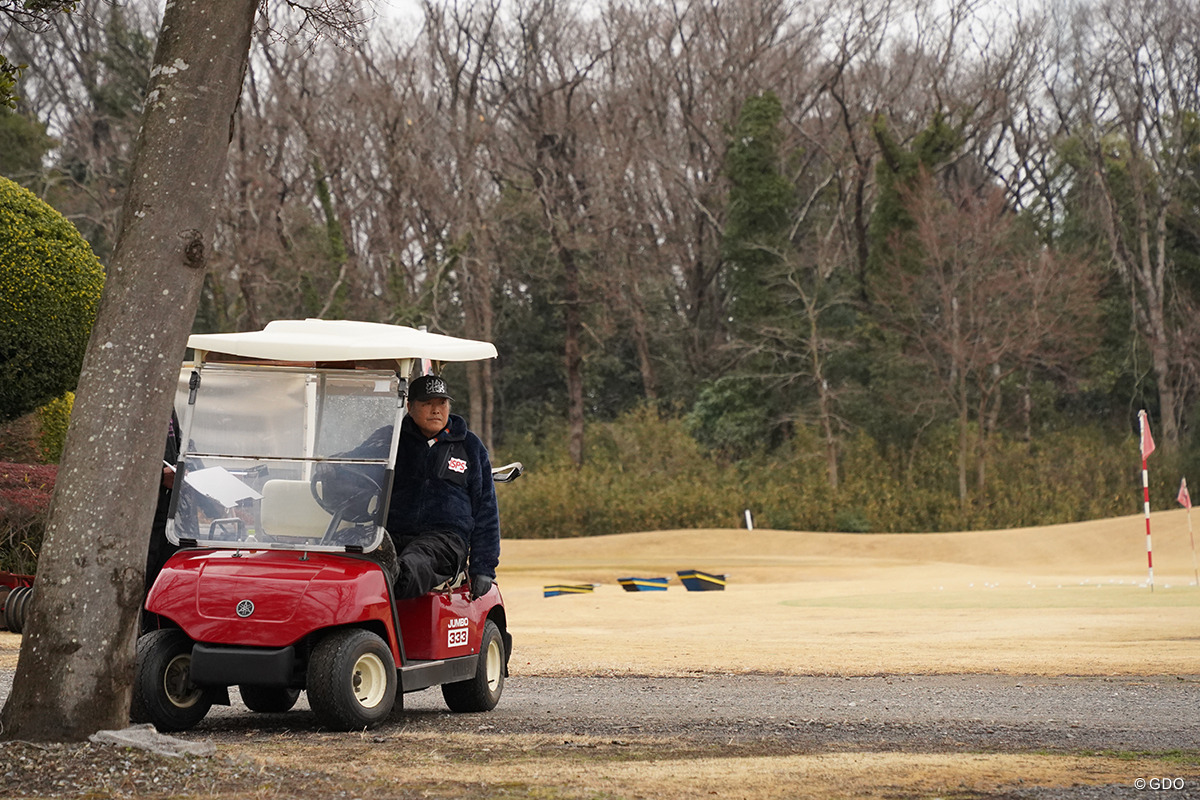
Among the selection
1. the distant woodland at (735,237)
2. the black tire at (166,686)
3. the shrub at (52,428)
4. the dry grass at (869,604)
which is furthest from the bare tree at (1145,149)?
the black tire at (166,686)

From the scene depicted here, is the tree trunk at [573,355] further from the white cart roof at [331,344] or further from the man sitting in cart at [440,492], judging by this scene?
the white cart roof at [331,344]

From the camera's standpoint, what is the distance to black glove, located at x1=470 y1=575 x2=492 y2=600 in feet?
24.6

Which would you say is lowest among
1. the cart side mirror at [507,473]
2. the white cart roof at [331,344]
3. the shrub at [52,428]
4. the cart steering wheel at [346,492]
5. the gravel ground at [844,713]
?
the gravel ground at [844,713]

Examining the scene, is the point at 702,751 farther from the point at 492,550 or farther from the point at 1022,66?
the point at 1022,66

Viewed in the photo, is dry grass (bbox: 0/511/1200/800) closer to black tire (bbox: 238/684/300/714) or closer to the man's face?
black tire (bbox: 238/684/300/714)

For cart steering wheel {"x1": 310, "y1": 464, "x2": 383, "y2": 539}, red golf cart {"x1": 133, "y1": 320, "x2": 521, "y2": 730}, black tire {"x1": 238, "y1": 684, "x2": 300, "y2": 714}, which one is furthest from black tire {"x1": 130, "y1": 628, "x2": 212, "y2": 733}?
cart steering wheel {"x1": 310, "y1": 464, "x2": 383, "y2": 539}

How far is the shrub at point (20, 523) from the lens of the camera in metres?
13.2

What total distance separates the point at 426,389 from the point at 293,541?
1.02m

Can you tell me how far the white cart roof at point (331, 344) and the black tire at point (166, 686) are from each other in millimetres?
1435

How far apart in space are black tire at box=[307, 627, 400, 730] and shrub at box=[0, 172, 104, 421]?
9183 millimetres

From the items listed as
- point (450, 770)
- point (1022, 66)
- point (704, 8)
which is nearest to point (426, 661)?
point (450, 770)

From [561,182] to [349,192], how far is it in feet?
19.5

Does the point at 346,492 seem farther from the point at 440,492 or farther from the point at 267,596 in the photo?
the point at 267,596

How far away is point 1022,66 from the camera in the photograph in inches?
1583
